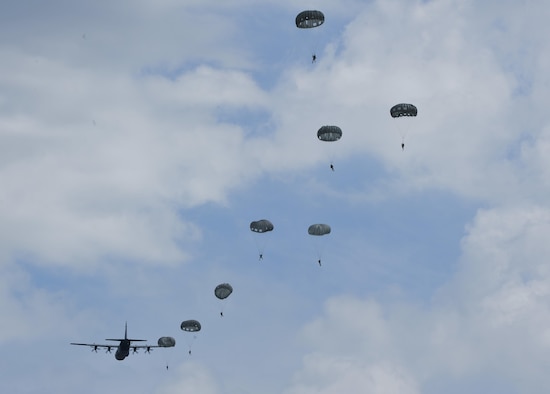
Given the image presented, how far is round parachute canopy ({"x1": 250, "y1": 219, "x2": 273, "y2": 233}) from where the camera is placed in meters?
147

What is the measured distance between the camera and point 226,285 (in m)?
156

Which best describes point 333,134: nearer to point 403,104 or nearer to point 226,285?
point 403,104

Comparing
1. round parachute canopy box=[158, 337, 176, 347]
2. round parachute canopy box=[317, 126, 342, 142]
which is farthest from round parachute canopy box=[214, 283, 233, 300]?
round parachute canopy box=[317, 126, 342, 142]

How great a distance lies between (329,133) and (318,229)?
17122 mm

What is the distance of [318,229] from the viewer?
14688cm

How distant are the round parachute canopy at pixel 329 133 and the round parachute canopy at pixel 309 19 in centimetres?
1568

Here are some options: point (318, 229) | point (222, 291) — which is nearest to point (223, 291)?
point (222, 291)

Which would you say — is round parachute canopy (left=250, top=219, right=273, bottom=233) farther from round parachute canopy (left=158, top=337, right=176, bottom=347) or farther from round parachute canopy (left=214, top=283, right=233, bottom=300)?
round parachute canopy (left=158, top=337, right=176, bottom=347)

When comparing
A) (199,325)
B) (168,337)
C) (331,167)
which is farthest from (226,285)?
(331,167)

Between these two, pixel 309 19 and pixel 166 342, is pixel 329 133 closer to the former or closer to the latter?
pixel 309 19

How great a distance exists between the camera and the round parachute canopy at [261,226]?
5802 inches

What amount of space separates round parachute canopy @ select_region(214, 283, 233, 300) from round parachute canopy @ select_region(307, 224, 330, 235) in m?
18.8

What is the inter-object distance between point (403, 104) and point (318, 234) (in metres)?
25.1

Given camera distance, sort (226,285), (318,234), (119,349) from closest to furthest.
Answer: (318,234), (226,285), (119,349)
